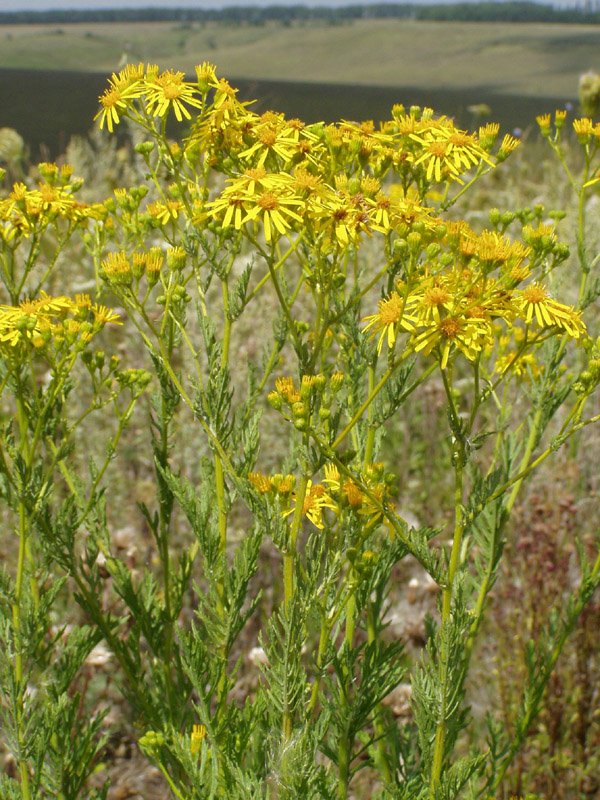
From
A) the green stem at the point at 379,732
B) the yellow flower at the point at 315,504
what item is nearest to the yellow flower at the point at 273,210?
the yellow flower at the point at 315,504

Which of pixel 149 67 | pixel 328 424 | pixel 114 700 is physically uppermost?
pixel 149 67

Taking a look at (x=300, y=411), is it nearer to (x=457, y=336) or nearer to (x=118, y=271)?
(x=457, y=336)

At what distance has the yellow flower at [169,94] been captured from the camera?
1.60 metres

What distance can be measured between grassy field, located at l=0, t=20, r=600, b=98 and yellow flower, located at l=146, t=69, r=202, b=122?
48.5 m

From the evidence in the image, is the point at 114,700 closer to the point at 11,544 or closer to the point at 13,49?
the point at 11,544

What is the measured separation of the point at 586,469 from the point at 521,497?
58 centimetres

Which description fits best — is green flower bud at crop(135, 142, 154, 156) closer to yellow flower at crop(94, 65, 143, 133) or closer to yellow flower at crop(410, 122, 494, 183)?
yellow flower at crop(94, 65, 143, 133)

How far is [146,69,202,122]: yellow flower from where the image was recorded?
160 cm

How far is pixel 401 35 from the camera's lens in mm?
77812

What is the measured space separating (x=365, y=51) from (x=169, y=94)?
265 ft

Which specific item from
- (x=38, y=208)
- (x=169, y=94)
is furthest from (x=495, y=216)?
(x=38, y=208)

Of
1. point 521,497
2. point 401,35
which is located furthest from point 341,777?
point 401,35

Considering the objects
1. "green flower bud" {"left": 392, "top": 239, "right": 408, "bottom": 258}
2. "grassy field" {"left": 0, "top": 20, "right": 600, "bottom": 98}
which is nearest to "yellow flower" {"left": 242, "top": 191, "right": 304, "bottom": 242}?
"green flower bud" {"left": 392, "top": 239, "right": 408, "bottom": 258}

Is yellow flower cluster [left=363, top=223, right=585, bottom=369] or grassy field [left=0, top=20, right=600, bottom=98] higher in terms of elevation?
grassy field [left=0, top=20, right=600, bottom=98]
